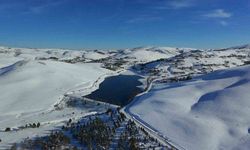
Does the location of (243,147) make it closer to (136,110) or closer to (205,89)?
(136,110)

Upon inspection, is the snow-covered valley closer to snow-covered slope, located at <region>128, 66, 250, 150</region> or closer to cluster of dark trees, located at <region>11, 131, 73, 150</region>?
snow-covered slope, located at <region>128, 66, 250, 150</region>

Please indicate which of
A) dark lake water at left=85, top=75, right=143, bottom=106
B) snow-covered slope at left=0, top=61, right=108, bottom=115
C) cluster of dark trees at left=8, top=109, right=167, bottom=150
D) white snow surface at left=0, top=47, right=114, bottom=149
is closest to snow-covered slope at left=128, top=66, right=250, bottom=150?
cluster of dark trees at left=8, top=109, right=167, bottom=150

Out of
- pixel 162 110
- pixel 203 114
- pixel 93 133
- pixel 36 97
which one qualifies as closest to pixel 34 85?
pixel 36 97

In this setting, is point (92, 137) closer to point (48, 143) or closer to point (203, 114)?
point (48, 143)

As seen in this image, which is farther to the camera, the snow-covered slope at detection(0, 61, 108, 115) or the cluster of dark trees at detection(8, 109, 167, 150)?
the snow-covered slope at detection(0, 61, 108, 115)

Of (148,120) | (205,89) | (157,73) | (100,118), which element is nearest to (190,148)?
(148,120)

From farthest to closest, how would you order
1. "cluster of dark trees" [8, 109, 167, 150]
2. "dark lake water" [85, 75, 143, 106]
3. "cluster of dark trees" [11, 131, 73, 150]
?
"dark lake water" [85, 75, 143, 106]
"cluster of dark trees" [8, 109, 167, 150]
"cluster of dark trees" [11, 131, 73, 150]
